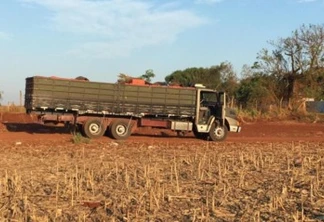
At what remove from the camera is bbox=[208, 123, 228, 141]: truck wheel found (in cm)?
→ 2491

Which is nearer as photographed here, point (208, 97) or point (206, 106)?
point (208, 97)

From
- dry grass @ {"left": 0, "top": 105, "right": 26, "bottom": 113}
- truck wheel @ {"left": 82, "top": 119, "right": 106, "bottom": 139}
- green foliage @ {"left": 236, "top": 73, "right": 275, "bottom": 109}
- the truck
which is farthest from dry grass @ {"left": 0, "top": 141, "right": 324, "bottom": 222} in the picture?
green foliage @ {"left": 236, "top": 73, "right": 275, "bottom": 109}

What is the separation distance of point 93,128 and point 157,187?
13821mm

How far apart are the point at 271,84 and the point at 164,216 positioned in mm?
43771

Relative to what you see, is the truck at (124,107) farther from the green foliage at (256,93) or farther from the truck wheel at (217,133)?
the green foliage at (256,93)

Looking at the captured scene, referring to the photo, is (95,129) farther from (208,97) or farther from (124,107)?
(208,97)

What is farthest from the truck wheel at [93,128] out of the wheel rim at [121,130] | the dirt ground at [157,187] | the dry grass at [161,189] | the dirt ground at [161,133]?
the dry grass at [161,189]

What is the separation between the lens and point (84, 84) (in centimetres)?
2247

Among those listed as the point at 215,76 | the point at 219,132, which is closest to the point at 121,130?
the point at 219,132

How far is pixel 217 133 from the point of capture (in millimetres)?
25000

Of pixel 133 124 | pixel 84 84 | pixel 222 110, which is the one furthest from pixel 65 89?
pixel 222 110

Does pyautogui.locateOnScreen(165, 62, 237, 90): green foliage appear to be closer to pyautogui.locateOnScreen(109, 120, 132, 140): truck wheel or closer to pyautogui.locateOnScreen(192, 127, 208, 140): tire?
pyautogui.locateOnScreen(192, 127, 208, 140): tire

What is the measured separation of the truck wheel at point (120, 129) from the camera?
2339 cm

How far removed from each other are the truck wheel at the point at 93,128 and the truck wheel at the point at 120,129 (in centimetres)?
40
